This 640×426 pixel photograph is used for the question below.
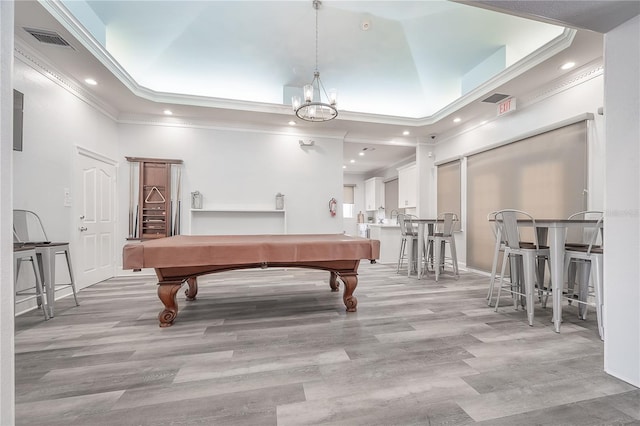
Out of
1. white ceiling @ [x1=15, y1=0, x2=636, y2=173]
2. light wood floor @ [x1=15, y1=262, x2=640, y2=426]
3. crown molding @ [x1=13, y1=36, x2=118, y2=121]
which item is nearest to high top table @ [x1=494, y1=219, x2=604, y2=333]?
light wood floor @ [x1=15, y1=262, x2=640, y2=426]

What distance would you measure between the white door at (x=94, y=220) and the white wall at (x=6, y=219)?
3500mm

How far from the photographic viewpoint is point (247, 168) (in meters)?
5.24

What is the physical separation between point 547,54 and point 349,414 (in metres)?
4.27

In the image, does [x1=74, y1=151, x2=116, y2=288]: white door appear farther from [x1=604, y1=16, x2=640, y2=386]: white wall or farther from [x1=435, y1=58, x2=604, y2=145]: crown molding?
[x1=435, y1=58, x2=604, y2=145]: crown molding

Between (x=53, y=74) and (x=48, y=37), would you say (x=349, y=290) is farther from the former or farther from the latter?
(x=53, y=74)

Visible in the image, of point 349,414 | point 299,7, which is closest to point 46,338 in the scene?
point 349,414

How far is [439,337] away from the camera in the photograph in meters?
2.19

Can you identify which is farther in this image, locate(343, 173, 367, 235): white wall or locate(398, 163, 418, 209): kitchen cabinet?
locate(343, 173, 367, 235): white wall

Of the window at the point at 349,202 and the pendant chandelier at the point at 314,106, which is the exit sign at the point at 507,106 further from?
the window at the point at 349,202

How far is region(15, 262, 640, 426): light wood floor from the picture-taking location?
1331 mm

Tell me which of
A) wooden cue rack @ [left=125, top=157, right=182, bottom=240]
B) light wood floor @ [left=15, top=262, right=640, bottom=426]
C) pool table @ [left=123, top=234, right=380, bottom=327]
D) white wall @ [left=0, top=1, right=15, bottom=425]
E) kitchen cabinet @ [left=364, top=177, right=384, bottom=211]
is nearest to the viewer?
white wall @ [left=0, top=1, right=15, bottom=425]

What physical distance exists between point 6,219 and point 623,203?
10.2 ft

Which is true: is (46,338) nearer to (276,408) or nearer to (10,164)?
(10,164)

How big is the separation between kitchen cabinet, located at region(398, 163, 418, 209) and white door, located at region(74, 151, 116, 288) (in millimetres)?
6332
